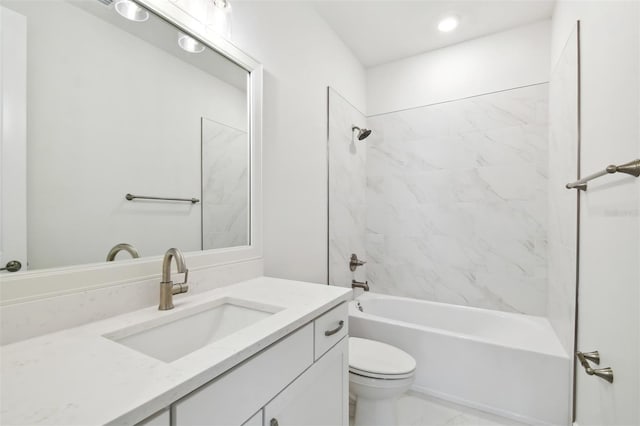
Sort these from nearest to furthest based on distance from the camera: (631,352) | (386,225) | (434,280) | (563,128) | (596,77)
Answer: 1. (631,352)
2. (596,77)
3. (563,128)
4. (434,280)
5. (386,225)

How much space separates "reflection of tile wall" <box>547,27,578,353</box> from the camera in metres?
1.44

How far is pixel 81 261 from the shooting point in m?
0.84

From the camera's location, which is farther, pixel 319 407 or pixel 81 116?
pixel 319 407

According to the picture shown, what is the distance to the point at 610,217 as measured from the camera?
101 cm

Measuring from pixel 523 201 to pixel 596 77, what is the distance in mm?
1207

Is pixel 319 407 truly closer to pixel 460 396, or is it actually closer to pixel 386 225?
pixel 460 396

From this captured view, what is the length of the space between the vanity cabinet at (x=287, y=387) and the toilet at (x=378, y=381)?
0.99 feet

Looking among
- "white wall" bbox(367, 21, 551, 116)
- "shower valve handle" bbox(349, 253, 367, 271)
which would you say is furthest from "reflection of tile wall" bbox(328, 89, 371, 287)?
"white wall" bbox(367, 21, 551, 116)

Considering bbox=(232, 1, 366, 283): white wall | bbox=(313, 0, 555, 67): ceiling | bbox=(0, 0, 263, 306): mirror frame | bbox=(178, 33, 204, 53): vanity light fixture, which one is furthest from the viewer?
bbox=(313, 0, 555, 67): ceiling

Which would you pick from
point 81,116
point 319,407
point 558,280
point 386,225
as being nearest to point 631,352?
point 319,407

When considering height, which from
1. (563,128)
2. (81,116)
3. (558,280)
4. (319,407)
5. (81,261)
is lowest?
(319,407)

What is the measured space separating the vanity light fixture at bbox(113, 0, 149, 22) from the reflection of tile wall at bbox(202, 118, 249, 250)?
39cm

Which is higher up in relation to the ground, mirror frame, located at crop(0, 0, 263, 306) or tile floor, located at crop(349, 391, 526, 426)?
mirror frame, located at crop(0, 0, 263, 306)

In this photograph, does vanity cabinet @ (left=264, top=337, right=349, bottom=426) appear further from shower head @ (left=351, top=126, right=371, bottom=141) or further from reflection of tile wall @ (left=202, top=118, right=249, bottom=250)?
shower head @ (left=351, top=126, right=371, bottom=141)
